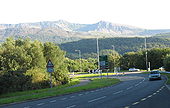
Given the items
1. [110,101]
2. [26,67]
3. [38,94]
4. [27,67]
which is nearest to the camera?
[110,101]

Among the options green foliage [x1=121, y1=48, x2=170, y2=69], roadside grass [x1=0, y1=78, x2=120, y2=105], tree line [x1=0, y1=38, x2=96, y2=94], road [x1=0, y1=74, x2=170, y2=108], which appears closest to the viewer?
road [x1=0, y1=74, x2=170, y2=108]

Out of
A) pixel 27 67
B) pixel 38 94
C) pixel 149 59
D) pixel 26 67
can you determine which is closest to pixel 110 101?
pixel 38 94

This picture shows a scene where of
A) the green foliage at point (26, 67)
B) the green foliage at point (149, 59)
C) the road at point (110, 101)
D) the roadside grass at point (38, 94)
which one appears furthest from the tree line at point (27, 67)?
the green foliage at point (149, 59)

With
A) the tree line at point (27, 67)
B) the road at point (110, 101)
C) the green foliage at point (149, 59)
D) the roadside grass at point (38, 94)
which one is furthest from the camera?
the green foliage at point (149, 59)

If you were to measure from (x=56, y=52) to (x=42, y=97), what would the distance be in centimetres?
3344

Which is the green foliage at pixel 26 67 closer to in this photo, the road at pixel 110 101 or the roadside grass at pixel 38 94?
the roadside grass at pixel 38 94

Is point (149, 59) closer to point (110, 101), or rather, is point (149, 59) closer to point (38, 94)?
point (38, 94)

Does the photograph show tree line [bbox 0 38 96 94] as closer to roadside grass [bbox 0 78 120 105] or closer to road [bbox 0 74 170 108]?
roadside grass [bbox 0 78 120 105]

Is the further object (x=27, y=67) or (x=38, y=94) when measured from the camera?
(x=27, y=67)

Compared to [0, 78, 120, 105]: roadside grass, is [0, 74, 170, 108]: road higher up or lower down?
higher up

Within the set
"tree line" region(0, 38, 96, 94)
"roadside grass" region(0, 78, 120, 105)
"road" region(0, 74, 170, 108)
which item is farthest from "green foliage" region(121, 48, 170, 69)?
"road" region(0, 74, 170, 108)

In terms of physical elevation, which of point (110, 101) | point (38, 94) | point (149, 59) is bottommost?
point (38, 94)

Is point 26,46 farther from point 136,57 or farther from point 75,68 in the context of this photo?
point 75,68

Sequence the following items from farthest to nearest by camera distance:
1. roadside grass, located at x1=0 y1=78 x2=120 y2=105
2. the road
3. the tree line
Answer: the tree line < roadside grass, located at x1=0 y1=78 x2=120 y2=105 < the road
